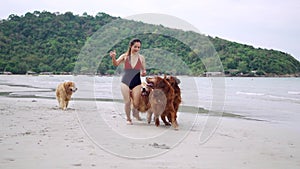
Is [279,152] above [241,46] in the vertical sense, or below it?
below

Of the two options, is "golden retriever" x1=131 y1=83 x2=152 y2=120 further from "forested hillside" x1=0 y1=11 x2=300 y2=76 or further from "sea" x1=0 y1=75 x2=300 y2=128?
"forested hillside" x1=0 y1=11 x2=300 y2=76

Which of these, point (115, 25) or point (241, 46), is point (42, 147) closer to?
point (115, 25)

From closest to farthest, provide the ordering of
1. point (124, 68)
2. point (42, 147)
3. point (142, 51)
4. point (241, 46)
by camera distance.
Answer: point (42, 147) → point (124, 68) → point (142, 51) → point (241, 46)

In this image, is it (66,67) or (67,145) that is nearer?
(67,145)

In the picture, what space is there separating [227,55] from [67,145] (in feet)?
85.0

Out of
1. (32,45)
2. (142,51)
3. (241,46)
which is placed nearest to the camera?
(142,51)

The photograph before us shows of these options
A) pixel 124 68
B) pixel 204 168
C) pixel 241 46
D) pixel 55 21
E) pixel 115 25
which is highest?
pixel 55 21

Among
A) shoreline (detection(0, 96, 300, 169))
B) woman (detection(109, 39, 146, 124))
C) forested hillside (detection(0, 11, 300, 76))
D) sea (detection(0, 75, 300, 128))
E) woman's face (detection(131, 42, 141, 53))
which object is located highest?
forested hillside (detection(0, 11, 300, 76))

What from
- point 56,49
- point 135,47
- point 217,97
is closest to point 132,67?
point 135,47

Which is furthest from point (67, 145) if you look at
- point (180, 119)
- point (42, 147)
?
point (180, 119)

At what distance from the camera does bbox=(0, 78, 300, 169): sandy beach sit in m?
4.46

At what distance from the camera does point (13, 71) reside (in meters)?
64.4

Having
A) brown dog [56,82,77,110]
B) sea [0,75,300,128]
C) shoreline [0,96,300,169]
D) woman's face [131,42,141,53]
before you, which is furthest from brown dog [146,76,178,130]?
brown dog [56,82,77,110]

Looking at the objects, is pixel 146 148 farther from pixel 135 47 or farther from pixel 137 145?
pixel 135 47
